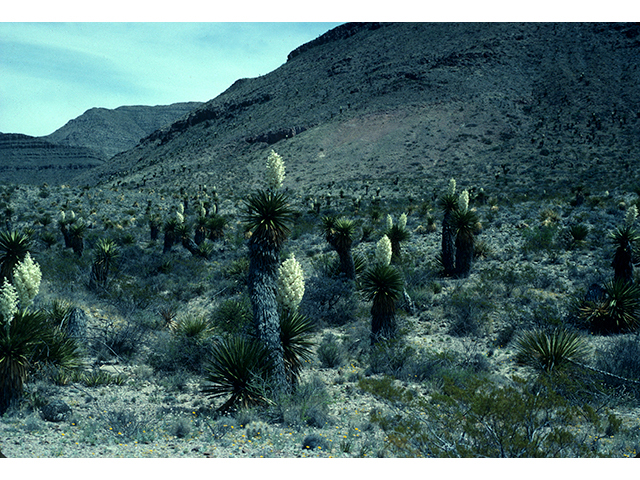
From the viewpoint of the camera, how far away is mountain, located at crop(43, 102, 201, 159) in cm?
14938

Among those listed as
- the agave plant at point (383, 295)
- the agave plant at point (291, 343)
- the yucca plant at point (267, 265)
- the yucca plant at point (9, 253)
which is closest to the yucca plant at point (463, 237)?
the agave plant at point (383, 295)

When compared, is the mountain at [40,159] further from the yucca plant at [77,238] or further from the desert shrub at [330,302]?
the desert shrub at [330,302]

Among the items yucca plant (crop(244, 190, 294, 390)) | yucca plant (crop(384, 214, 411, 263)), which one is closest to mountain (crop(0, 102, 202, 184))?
yucca plant (crop(384, 214, 411, 263))

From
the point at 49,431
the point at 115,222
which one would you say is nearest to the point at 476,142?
the point at 115,222

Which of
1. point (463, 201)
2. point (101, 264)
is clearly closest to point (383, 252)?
point (463, 201)

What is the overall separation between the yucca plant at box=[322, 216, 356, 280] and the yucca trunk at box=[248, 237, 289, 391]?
825cm

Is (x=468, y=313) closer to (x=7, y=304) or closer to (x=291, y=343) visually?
(x=291, y=343)

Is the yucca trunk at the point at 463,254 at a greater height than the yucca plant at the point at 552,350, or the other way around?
the yucca trunk at the point at 463,254

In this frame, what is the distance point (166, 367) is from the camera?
35.1 feet

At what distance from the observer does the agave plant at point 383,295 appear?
1191 centimetres

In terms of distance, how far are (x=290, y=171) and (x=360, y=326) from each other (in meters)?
47.3

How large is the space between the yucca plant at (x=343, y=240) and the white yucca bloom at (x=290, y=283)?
7947mm

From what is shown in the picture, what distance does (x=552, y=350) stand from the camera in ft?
30.4

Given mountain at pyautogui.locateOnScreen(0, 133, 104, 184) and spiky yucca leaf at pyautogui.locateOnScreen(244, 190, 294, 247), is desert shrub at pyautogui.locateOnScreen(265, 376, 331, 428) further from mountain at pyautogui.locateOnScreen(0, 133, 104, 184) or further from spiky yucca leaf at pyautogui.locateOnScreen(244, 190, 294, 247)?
mountain at pyautogui.locateOnScreen(0, 133, 104, 184)
